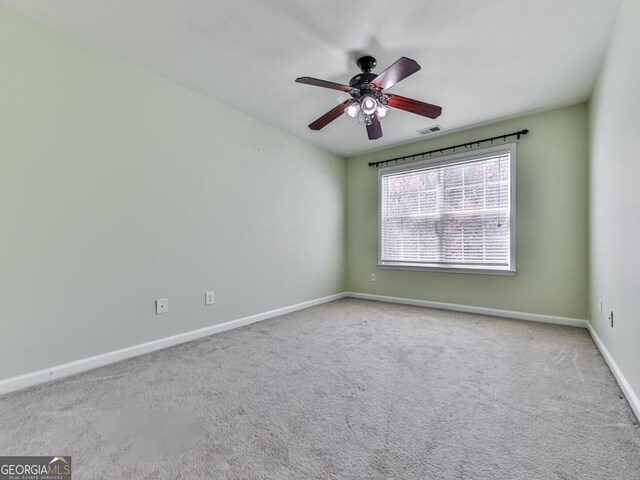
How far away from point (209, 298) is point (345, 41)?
2489mm

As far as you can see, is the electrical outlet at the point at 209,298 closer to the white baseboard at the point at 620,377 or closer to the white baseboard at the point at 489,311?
the white baseboard at the point at 489,311

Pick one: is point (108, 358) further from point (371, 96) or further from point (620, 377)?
point (620, 377)

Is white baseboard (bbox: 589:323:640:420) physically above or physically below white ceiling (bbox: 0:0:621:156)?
below

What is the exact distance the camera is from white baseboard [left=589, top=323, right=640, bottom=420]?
1.47 meters

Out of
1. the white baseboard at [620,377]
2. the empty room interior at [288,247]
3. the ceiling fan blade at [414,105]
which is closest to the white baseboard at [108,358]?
the empty room interior at [288,247]

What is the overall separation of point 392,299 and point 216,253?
261 cm

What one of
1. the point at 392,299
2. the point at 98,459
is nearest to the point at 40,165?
the point at 98,459

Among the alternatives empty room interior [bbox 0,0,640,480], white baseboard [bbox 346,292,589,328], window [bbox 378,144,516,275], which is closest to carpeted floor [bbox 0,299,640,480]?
empty room interior [bbox 0,0,640,480]

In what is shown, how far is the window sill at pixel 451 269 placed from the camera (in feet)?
11.0

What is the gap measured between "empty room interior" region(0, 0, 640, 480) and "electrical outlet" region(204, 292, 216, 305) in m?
0.11

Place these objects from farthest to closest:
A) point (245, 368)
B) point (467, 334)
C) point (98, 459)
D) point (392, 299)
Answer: point (392, 299), point (467, 334), point (245, 368), point (98, 459)

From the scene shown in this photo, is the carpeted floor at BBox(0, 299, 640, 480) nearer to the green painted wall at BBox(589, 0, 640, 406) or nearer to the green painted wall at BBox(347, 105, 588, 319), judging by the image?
the green painted wall at BBox(589, 0, 640, 406)

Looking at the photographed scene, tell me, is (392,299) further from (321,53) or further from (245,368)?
→ (321,53)

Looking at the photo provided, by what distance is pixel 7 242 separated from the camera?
1.77 metres
